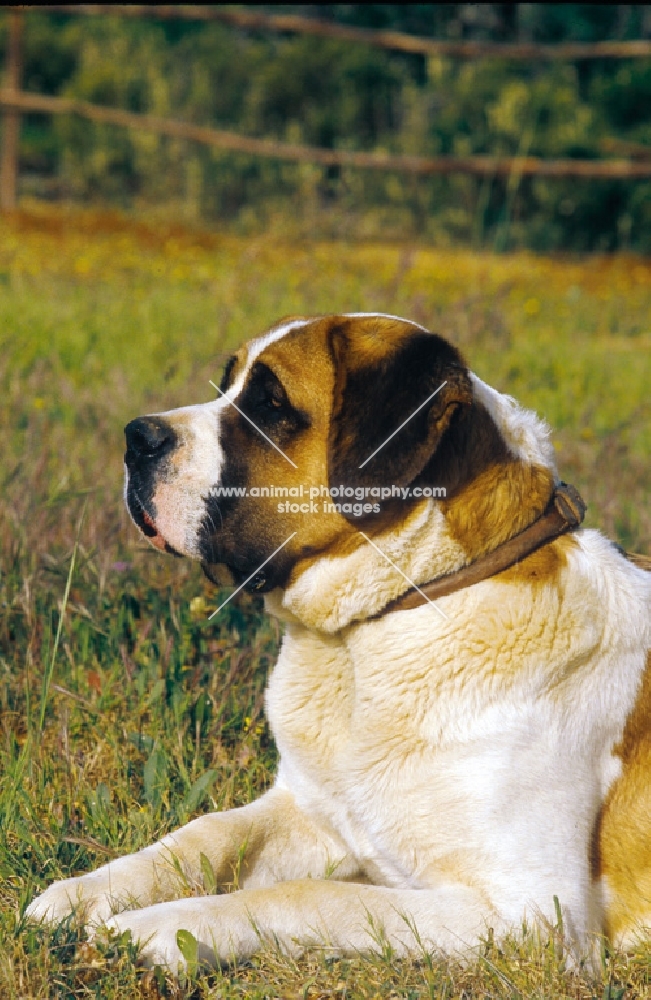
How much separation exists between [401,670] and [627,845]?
0.65 meters

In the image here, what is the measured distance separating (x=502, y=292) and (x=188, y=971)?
609cm

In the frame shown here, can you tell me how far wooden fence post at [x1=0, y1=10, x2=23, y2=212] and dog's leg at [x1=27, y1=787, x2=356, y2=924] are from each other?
9.50 metres

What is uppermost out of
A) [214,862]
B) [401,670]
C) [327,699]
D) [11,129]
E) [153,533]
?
[11,129]

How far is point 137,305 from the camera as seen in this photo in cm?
738

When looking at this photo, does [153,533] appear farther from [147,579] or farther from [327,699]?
[147,579]

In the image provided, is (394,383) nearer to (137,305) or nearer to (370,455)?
(370,455)

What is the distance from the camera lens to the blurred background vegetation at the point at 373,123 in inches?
437

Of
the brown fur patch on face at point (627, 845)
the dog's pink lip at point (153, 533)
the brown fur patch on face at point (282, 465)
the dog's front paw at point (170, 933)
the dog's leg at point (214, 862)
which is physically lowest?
the dog's leg at point (214, 862)

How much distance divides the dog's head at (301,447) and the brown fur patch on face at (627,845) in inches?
31.5

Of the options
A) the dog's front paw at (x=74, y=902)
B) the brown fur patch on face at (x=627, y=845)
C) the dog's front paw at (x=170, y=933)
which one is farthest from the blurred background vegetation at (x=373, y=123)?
the dog's front paw at (x=170, y=933)

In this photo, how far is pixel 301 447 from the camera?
2.82m

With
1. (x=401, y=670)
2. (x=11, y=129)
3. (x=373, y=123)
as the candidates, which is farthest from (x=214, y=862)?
(x=373, y=123)

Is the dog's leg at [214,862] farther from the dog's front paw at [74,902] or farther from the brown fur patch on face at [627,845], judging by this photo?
the brown fur patch on face at [627,845]

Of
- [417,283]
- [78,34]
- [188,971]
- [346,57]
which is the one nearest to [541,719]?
[188,971]
